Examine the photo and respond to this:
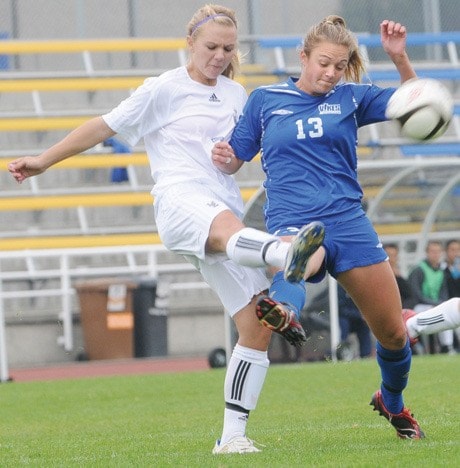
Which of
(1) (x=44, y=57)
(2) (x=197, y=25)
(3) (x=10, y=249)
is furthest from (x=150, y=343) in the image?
(2) (x=197, y=25)

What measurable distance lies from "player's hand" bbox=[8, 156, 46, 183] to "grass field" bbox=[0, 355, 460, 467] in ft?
4.77

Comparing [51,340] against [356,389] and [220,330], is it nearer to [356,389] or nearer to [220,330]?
[220,330]

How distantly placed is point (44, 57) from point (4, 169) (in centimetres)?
198

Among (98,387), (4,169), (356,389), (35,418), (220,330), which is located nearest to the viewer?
(35,418)

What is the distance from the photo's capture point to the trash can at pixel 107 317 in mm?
16984

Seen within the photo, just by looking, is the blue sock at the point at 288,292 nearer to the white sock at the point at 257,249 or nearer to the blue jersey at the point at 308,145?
the white sock at the point at 257,249

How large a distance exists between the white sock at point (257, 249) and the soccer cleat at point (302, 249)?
3.2 inches

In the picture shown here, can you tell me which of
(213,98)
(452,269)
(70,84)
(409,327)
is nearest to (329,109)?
(213,98)

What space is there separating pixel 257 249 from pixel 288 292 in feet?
0.80

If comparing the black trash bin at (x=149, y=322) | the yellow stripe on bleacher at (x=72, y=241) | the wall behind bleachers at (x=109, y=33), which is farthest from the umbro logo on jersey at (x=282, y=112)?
the wall behind bleachers at (x=109, y=33)

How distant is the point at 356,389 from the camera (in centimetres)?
1085

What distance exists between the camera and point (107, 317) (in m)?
17.1

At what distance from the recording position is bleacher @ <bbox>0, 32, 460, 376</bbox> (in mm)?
19062

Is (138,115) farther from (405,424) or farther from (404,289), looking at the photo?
(404,289)
